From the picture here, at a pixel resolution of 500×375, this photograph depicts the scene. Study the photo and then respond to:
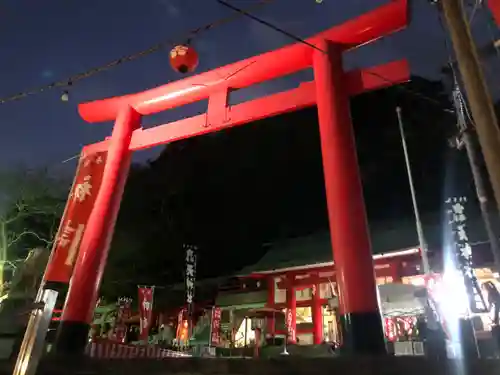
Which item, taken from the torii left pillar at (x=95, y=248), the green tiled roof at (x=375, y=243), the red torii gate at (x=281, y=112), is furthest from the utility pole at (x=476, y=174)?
the torii left pillar at (x=95, y=248)

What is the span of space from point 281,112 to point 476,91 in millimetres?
5283

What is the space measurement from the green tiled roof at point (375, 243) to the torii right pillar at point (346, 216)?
7.62 metres

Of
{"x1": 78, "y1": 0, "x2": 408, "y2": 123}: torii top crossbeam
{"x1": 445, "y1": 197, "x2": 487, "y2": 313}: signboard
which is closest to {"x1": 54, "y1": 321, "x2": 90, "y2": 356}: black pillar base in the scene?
{"x1": 78, "y1": 0, "x2": 408, "y2": 123}: torii top crossbeam

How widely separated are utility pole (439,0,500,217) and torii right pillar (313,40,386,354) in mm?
3040

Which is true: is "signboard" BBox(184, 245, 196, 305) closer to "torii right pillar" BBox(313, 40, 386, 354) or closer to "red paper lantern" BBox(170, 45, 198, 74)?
"red paper lantern" BBox(170, 45, 198, 74)

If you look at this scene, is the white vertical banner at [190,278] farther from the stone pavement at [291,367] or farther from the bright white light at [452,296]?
the stone pavement at [291,367]

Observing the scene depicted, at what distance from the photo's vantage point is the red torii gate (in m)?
6.05

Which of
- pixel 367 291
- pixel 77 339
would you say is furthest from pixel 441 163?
pixel 77 339

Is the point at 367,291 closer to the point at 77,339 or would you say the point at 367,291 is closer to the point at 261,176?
the point at 77,339

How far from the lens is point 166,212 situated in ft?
84.7

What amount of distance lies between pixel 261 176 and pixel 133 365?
2224 centimetres

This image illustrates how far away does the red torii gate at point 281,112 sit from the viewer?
6.05 meters

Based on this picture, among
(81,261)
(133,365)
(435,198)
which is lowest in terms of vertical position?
(133,365)

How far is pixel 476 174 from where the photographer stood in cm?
822
